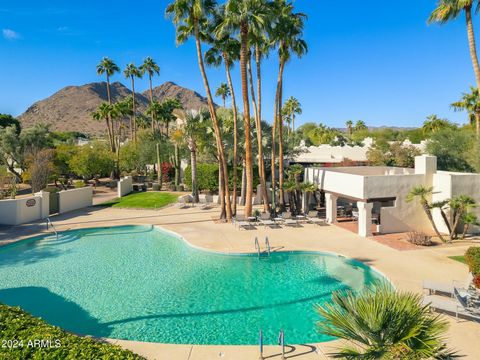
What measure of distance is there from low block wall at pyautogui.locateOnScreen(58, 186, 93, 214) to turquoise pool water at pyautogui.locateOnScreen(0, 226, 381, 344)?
30.3ft

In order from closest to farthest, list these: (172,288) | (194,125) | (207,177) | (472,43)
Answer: (172,288) → (472,43) → (194,125) → (207,177)

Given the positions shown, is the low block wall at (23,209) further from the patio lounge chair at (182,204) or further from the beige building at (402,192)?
the beige building at (402,192)

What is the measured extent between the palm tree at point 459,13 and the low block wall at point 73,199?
3086cm

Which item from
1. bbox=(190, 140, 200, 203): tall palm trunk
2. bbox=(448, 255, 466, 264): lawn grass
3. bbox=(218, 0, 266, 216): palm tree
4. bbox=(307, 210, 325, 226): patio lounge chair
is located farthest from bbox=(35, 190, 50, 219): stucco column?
bbox=(448, 255, 466, 264): lawn grass

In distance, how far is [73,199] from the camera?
101ft

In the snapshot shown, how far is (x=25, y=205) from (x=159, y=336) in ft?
68.7

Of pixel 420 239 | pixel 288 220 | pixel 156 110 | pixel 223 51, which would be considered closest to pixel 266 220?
pixel 288 220

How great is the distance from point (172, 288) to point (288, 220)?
11.9 meters

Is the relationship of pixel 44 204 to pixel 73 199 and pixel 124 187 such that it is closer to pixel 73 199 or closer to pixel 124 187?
pixel 73 199

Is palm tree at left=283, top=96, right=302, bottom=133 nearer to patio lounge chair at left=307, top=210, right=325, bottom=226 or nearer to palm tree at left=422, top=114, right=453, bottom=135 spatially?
Answer: palm tree at left=422, top=114, right=453, bottom=135

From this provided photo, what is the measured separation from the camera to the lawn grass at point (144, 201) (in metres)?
31.5

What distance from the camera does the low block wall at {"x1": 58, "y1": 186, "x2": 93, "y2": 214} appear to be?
29.1 m

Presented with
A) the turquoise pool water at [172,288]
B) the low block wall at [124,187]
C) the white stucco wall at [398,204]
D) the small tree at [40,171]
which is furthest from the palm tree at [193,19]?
the small tree at [40,171]

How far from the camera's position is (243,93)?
22.6m
